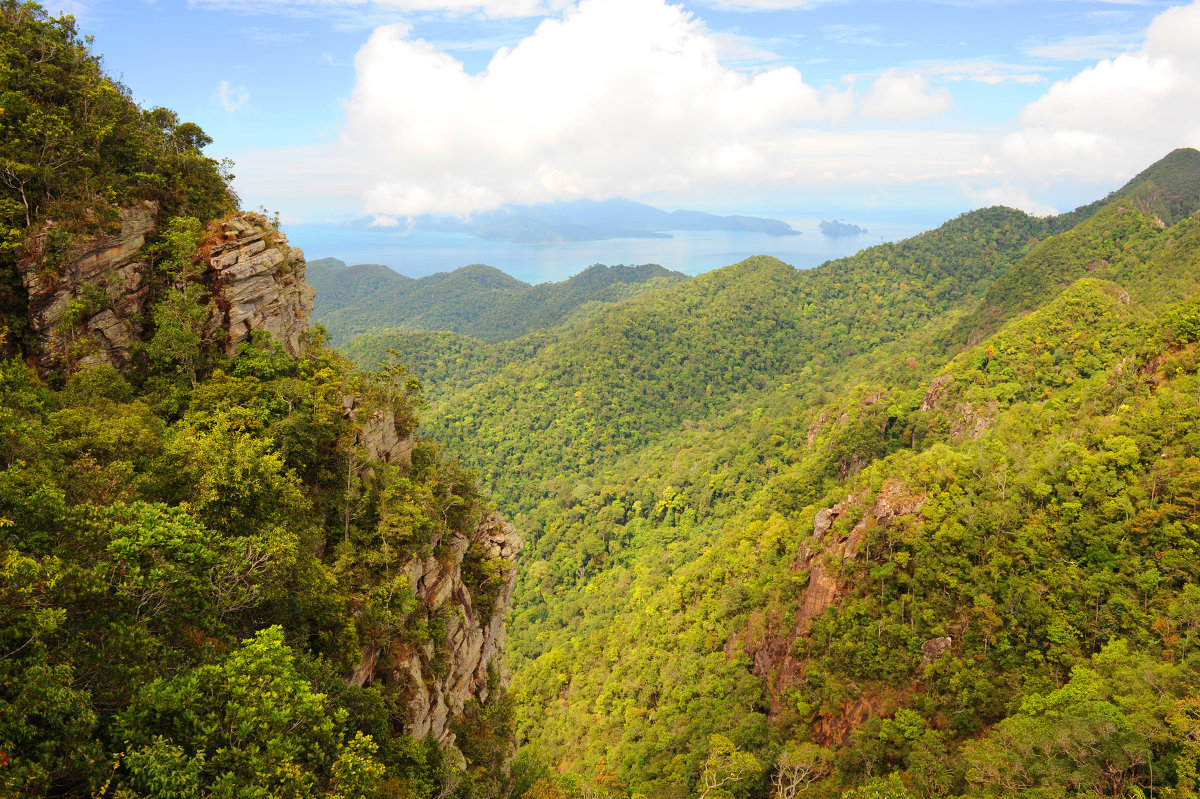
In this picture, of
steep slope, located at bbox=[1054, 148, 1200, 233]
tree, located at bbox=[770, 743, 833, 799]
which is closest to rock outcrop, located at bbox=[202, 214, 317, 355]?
tree, located at bbox=[770, 743, 833, 799]

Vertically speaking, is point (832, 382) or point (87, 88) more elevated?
point (87, 88)

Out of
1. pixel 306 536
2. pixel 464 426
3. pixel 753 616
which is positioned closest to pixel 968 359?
pixel 753 616

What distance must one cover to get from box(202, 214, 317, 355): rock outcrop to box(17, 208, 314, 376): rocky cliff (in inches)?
1.2

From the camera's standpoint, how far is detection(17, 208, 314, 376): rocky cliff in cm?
1616

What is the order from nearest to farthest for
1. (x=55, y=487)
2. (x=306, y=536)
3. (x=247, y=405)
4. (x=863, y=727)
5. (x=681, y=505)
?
(x=55, y=487) → (x=306, y=536) → (x=247, y=405) → (x=863, y=727) → (x=681, y=505)

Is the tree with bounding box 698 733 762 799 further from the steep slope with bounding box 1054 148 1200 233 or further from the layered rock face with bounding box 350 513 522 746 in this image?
the steep slope with bounding box 1054 148 1200 233

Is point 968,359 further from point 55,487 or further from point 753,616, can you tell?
point 55,487

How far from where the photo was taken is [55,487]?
10102 millimetres

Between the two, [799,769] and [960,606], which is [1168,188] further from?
[799,769]

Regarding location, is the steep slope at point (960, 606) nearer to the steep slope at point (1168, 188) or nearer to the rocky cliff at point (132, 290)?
the rocky cliff at point (132, 290)

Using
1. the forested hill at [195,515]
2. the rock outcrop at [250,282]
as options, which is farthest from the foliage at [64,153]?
the rock outcrop at [250,282]

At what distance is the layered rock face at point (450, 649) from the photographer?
1659 cm

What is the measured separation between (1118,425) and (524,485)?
74419 mm

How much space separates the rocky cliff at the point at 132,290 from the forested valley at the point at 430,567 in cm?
10
